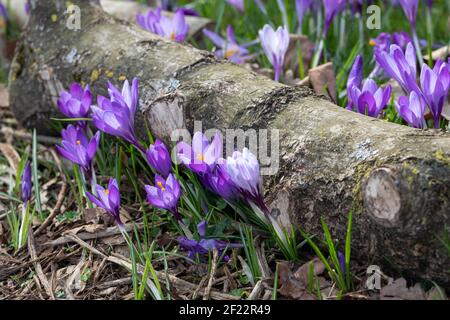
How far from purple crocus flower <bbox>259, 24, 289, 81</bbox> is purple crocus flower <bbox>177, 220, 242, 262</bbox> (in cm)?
94

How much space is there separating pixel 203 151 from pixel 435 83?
2.61 feet

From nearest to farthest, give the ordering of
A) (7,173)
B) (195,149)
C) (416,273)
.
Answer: (416,273)
(195,149)
(7,173)

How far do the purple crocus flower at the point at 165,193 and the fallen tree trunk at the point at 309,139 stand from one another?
0.29 metres

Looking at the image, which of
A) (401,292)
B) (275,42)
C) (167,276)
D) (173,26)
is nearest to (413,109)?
(401,292)

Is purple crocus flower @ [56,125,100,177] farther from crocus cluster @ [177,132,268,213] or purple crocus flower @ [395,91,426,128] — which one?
purple crocus flower @ [395,91,426,128]

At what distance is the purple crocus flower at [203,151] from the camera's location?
2109 millimetres

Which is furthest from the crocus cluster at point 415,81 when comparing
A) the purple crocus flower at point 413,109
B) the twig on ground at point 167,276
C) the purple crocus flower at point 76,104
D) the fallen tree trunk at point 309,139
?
the purple crocus flower at point 76,104

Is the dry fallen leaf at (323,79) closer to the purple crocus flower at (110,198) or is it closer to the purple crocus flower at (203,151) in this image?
the purple crocus flower at (203,151)

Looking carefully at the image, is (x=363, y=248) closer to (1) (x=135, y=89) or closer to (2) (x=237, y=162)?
(2) (x=237, y=162)

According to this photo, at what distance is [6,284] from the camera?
2277 millimetres

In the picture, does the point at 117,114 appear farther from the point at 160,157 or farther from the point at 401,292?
the point at 401,292

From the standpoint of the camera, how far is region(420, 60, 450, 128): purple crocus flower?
213 centimetres

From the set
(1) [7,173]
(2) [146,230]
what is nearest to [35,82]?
(1) [7,173]
